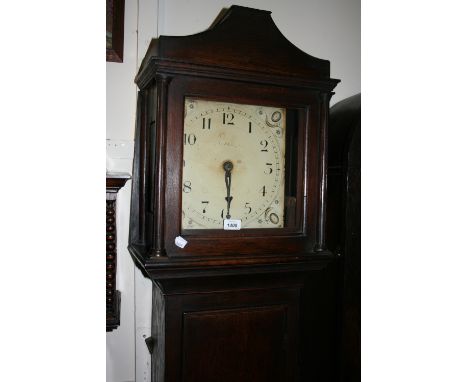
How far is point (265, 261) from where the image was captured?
1.08 m

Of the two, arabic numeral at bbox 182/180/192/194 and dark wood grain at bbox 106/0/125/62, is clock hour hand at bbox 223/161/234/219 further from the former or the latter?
dark wood grain at bbox 106/0/125/62

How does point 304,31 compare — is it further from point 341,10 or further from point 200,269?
point 200,269

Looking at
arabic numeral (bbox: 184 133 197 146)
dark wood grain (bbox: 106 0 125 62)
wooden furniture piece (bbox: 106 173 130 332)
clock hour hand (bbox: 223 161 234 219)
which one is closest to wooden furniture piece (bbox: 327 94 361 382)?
clock hour hand (bbox: 223 161 234 219)

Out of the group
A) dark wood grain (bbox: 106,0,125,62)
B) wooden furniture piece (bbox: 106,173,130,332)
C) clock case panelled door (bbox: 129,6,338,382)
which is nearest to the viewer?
clock case panelled door (bbox: 129,6,338,382)

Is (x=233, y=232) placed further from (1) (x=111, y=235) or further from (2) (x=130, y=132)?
(2) (x=130, y=132)

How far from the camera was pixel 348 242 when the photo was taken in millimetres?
1306

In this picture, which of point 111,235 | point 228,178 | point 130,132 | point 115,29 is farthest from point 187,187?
point 115,29

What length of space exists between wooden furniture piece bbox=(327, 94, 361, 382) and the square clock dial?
29cm

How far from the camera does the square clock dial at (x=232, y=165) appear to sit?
1.06 m

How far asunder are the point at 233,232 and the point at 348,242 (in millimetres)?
472

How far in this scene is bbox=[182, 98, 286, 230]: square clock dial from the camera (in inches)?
41.8
